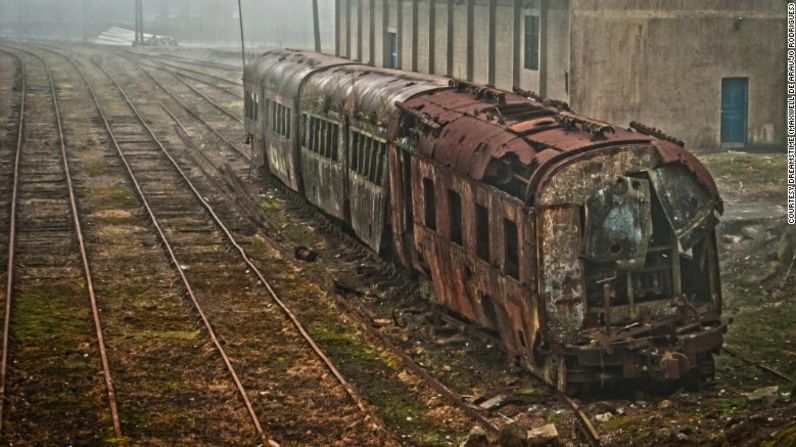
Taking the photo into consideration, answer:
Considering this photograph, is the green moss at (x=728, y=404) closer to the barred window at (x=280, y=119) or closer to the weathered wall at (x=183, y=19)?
the barred window at (x=280, y=119)

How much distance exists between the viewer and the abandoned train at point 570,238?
12.6 meters

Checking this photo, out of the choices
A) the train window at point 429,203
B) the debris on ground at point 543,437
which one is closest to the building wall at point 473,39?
the train window at point 429,203

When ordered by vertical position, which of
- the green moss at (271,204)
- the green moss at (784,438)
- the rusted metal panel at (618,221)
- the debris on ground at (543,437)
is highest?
the rusted metal panel at (618,221)

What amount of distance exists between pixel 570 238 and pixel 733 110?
16838mm

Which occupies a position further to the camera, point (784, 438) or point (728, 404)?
point (728, 404)

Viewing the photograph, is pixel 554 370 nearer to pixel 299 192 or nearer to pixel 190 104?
pixel 299 192

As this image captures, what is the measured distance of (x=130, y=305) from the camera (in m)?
17.3

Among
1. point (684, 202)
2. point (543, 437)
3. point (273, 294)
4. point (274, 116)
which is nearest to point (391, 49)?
point (274, 116)

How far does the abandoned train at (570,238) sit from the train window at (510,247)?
0.06 ft

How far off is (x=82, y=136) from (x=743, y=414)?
26.3m

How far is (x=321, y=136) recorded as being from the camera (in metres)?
22.0

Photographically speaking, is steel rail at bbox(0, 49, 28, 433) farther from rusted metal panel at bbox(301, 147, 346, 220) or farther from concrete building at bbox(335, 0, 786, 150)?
concrete building at bbox(335, 0, 786, 150)

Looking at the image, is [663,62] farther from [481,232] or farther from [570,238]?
[570,238]

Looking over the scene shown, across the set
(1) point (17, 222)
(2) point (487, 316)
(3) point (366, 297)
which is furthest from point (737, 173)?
(1) point (17, 222)
